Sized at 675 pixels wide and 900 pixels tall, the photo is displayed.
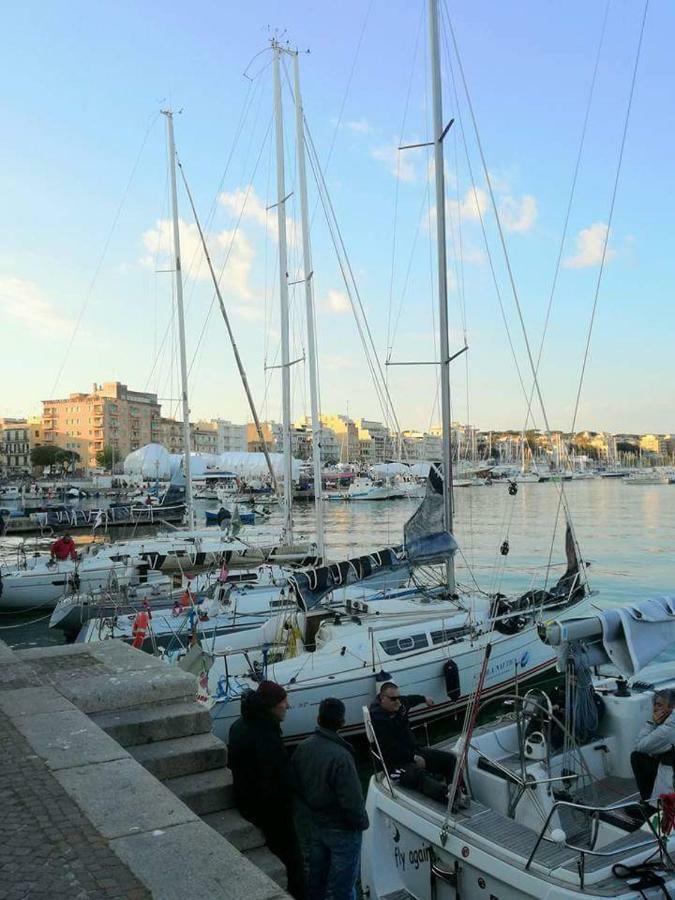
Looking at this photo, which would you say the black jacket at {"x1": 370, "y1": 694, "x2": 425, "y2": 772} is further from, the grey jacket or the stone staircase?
the grey jacket

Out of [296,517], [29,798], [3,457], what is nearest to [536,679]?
[29,798]

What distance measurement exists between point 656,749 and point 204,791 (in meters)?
4.41

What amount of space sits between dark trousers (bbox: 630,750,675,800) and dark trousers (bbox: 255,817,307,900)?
3558 mm

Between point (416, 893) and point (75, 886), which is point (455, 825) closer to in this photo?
point (416, 893)

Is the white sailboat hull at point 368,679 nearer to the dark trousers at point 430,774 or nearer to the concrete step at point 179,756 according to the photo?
the dark trousers at point 430,774

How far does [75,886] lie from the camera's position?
12.9 ft

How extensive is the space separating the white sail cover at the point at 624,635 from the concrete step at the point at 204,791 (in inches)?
161

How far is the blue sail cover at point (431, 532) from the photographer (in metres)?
16.0

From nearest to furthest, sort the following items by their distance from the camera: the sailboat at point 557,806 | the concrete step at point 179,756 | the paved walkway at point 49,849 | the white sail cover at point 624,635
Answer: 1. the paved walkway at point 49,849
2. the sailboat at point 557,806
3. the concrete step at point 179,756
4. the white sail cover at point 624,635

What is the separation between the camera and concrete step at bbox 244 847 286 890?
568 centimetres

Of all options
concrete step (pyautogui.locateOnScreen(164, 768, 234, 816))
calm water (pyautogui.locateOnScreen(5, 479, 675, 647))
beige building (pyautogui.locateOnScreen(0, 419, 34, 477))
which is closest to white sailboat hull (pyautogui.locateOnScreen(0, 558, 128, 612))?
calm water (pyautogui.locateOnScreen(5, 479, 675, 647))

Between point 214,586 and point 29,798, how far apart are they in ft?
54.6

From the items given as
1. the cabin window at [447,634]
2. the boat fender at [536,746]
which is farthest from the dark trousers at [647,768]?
the cabin window at [447,634]

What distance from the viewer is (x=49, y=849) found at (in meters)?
4.32
